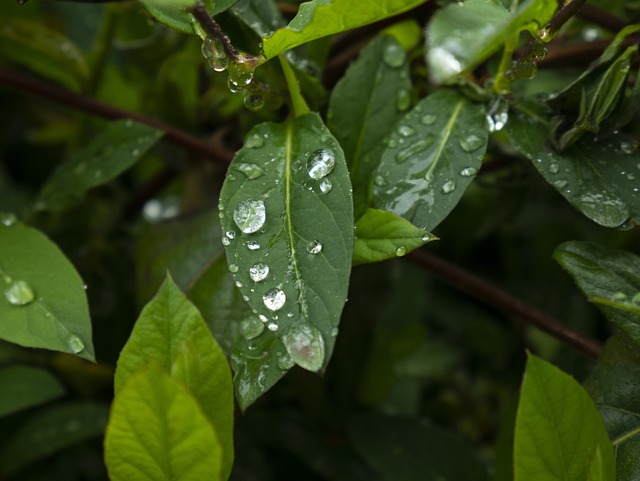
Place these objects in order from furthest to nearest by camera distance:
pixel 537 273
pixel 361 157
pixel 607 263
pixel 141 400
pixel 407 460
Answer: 1. pixel 537 273
2. pixel 407 460
3. pixel 361 157
4. pixel 607 263
5. pixel 141 400

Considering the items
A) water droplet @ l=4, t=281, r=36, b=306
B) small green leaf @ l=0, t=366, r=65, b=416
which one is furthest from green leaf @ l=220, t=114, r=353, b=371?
small green leaf @ l=0, t=366, r=65, b=416

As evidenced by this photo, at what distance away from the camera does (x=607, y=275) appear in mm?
650

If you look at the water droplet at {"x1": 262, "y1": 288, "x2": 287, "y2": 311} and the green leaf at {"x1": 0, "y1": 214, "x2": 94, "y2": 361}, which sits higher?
the water droplet at {"x1": 262, "y1": 288, "x2": 287, "y2": 311}

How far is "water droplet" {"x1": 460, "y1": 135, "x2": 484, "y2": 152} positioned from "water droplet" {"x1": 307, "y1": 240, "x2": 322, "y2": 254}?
0.20 meters

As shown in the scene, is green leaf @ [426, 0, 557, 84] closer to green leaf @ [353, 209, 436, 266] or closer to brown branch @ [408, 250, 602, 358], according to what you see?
green leaf @ [353, 209, 436, 266]

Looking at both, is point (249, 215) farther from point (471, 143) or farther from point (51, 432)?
point (51, 432)

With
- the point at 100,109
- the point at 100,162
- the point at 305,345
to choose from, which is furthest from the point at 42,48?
the point at 305,345

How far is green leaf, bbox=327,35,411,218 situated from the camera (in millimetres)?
759

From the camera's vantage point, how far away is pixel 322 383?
104 centimetres

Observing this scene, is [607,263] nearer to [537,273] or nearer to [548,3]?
[548,3]

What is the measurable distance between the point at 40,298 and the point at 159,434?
20 cm

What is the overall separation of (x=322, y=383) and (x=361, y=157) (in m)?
0.41

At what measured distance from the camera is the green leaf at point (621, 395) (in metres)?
0.64

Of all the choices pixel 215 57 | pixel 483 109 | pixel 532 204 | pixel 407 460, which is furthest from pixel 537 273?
pixel 215 57
